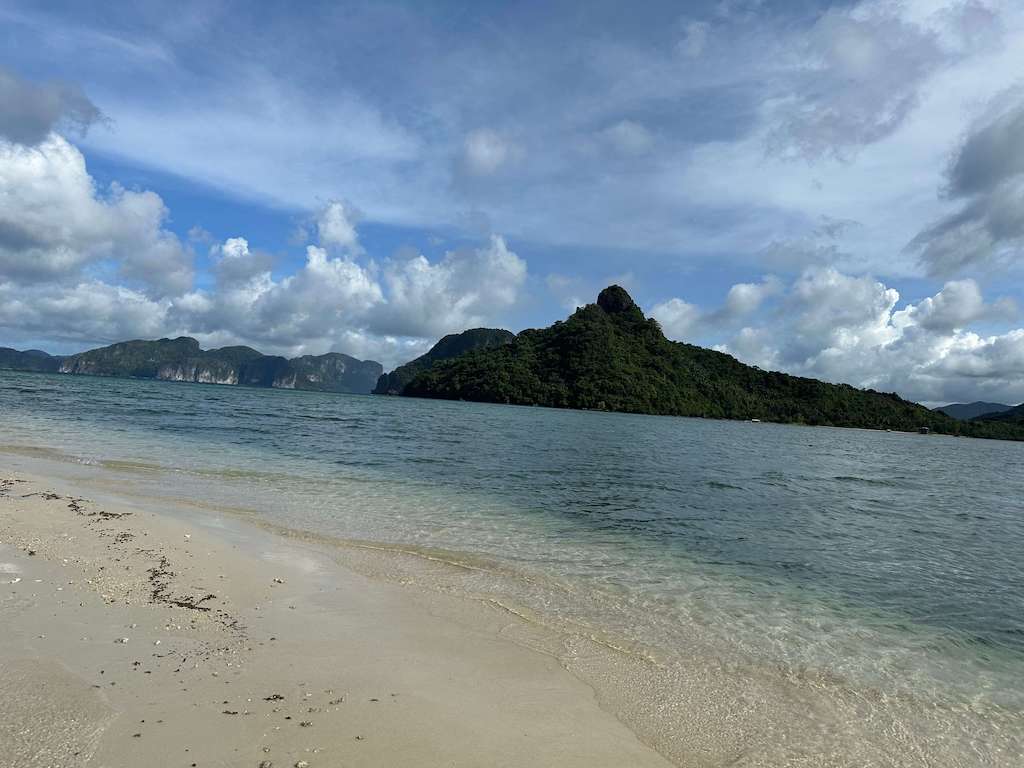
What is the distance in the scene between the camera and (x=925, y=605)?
36.0 feet

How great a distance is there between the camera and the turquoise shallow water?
25.6 ft

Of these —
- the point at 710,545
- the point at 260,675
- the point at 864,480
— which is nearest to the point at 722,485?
the point at 710,545

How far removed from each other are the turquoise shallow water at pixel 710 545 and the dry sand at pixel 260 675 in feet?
5.56

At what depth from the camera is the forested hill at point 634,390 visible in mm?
160625

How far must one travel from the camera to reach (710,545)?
1439 cm

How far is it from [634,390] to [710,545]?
15042 cm

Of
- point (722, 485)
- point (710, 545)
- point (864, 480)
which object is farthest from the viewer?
point (864, 480)

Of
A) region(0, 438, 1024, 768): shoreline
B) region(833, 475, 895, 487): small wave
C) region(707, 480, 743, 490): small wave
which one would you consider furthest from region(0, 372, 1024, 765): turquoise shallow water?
region(833, 475, 895, 487): small wave

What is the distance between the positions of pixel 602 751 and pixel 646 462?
29245 mm

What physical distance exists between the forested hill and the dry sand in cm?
14672

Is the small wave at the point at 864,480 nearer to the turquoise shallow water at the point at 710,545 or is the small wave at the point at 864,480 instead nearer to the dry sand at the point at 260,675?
the turquoise shallow water at the point at 710,545

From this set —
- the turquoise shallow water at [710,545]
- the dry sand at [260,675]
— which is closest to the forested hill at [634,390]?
the turquoise shallow water at [710,545]

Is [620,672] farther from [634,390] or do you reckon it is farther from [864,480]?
[634,390]

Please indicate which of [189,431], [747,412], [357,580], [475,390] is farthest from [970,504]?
[747,412]
